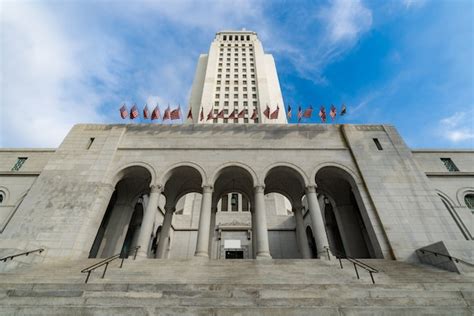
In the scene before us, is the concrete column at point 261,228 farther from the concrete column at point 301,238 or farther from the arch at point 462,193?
the arch at point 462,193

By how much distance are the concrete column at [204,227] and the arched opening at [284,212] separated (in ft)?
14.4

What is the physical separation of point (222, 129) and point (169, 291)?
11883mm

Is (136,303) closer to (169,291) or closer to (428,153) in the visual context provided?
(169,291)

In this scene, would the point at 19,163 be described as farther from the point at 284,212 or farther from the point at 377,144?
the point at 377,144

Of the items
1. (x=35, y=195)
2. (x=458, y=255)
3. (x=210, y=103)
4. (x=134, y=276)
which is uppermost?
(x=210, y=103)

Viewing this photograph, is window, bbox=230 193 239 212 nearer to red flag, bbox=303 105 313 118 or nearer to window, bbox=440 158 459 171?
red flag, bbox=303 105 313 118

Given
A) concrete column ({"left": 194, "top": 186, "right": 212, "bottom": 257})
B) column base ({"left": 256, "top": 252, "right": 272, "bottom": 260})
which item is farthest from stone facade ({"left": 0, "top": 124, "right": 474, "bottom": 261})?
column base ({"left": 256, "top": 252, "right": 272, "bottom": 260})

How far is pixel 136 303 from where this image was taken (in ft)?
18.4

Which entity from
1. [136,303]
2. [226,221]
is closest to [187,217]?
[226,221]

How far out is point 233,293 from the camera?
6258 millimetres

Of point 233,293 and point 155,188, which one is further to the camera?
point 155,188

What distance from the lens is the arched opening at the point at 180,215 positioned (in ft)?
51.3

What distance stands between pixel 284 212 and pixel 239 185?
1348 centimetres

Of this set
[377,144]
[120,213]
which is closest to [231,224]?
[120,213]
